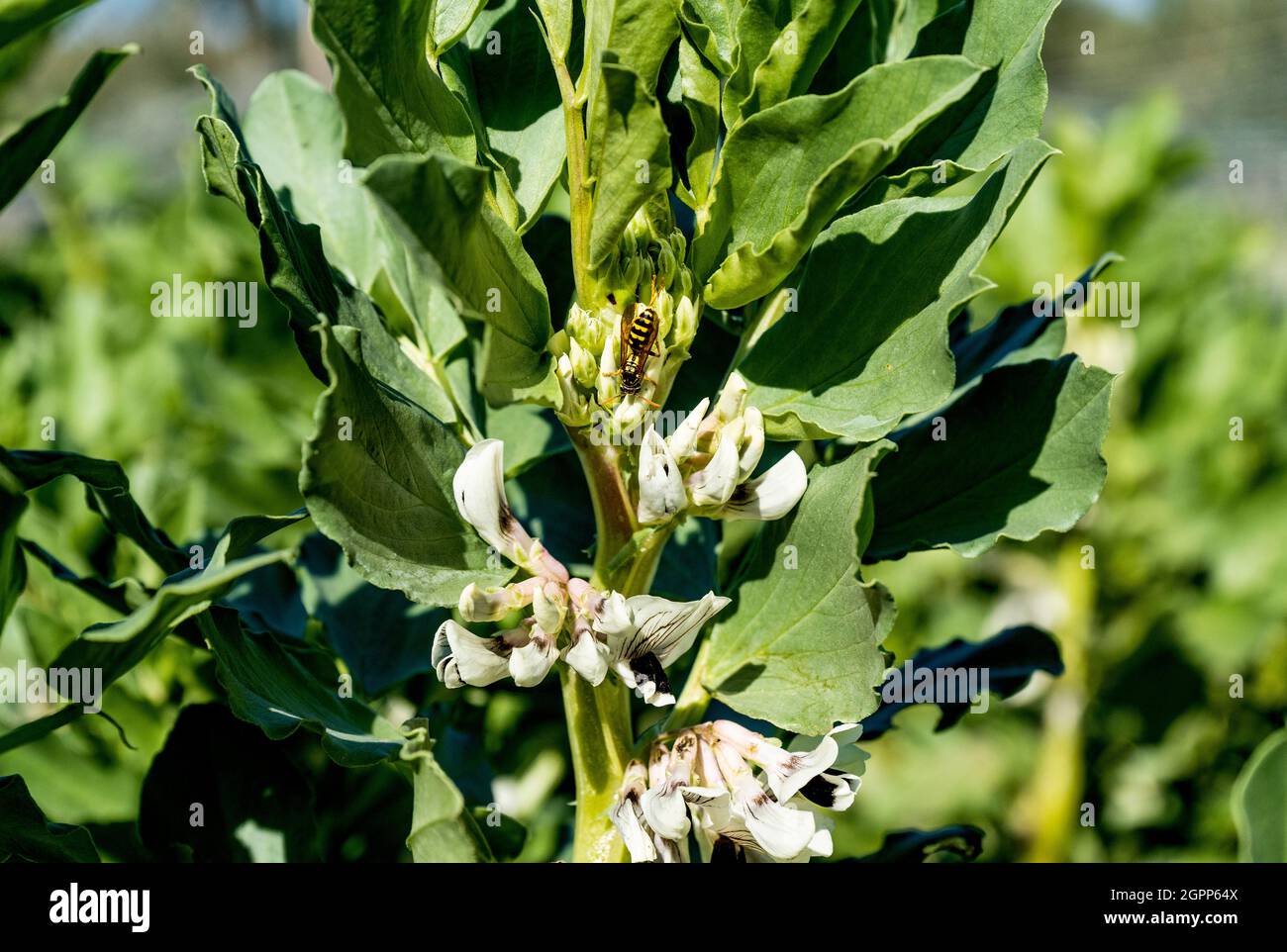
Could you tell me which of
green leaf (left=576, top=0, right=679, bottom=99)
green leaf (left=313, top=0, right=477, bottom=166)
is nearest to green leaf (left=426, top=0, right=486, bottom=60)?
green leaf (left=313, top=0, right=477, bottom=166)

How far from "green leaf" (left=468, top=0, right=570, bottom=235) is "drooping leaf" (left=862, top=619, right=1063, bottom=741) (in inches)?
28.0

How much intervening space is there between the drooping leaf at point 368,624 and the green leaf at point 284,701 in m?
0.19

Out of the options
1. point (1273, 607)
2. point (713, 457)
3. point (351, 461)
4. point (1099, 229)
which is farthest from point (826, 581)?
point (1099, 229)

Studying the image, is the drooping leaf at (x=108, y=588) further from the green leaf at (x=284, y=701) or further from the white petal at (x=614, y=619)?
the white petal at (x=614, y=619)

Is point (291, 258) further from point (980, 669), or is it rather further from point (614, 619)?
point (980, 669)

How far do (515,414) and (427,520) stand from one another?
33cm

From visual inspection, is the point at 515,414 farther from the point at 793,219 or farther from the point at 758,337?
the point at 793,219

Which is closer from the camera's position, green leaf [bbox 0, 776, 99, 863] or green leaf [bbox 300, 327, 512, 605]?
green leaf [bbox 300, 327, 512, 605]

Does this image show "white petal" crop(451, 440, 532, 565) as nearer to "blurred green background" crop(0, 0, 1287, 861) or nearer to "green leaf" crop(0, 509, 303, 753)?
"green leaf" crop(0, 509, 303, 753)

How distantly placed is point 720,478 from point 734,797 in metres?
0.28

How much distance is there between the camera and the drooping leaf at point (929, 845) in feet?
4.57

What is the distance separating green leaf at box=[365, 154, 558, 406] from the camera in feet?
2.63

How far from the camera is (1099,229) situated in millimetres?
3477

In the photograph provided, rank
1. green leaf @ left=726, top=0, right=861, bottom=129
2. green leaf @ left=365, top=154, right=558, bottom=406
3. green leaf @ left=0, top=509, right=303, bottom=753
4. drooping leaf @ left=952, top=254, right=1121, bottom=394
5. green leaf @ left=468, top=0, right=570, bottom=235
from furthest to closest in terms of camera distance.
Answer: drooping leaf @ left=952, top=254, right=1121, bottom=394 → green leaf @ left=468, top=0, right=570, bottom=235 → green leaf @ left=726, top=0, right=861, bottom=129 → green leaf @ left=0, top=509, right=303, bottom=753 → green leaf @ left=365, top=154, right=558, bottom=406
